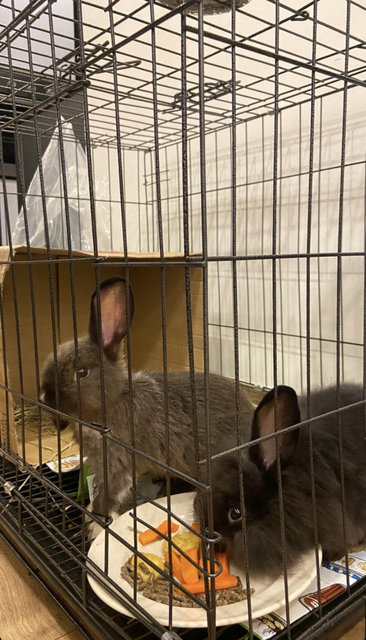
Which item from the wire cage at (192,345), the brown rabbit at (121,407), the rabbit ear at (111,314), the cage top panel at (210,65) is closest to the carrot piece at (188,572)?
the wire cage at (192,345)

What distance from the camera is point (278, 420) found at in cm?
90

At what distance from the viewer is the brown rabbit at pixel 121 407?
4.52 ft

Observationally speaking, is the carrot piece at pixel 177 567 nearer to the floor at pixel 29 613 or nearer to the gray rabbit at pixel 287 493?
the gray rabbit at pixel 287 493

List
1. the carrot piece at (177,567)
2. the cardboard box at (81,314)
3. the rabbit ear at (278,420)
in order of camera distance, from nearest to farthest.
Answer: the rabbit ear at (278,420) < the carrot piece at (177,567) < the cardboard box at (81,314)

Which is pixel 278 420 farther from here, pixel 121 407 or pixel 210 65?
pixel 210 65

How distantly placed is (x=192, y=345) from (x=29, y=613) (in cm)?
78

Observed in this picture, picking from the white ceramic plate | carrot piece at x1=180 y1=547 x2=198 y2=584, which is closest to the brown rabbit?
the white ceramic plate

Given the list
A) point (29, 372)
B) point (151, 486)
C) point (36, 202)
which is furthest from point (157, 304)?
point (151, 486)

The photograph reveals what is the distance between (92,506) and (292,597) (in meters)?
0.67

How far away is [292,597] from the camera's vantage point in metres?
0.87

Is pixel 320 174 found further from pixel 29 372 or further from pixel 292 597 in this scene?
pixel 292 597

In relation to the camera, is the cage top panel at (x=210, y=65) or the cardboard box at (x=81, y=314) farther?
the cardboard box at (x=81, y=314)

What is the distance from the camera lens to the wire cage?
0.82m

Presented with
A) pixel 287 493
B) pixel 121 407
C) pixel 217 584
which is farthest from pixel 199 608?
pixel 121 407
